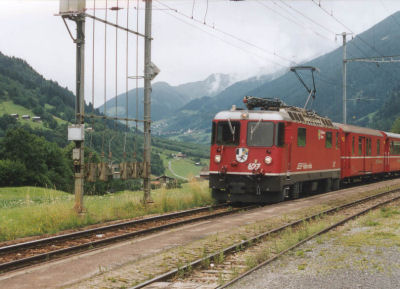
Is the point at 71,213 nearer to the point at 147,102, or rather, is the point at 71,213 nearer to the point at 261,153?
the point at 147,102

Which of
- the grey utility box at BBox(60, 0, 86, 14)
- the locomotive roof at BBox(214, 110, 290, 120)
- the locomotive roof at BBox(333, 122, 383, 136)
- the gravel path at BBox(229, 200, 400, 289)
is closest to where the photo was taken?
the gravel path at BBox(229, 200, 400, 289)

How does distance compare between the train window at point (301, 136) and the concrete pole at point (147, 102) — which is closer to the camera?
the concrete pole at point (147, 102)

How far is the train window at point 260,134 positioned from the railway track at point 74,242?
3769 mm

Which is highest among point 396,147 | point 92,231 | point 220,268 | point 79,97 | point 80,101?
point 79,97

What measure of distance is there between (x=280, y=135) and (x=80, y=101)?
22.4ft

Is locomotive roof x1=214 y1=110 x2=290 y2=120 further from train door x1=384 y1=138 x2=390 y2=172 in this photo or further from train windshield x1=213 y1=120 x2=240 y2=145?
train door x1=384 y1=138 x2=390 y2=172

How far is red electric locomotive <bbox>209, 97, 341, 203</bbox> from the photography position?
16.7 meters

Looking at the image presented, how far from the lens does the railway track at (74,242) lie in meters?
8.86

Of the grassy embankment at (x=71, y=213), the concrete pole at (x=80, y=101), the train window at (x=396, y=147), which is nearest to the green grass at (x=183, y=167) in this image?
the train window at (x=396, y=147)

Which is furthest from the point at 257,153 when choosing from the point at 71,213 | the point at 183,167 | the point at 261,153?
the point at 183,167

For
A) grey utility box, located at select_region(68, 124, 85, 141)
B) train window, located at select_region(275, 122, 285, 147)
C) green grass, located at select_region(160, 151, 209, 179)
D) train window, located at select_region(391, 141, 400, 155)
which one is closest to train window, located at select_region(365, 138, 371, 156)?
train window, located at select_region(391, 141, 400, 155)

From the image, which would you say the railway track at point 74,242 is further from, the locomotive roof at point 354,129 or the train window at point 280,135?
the locomotive roof at point 354,129

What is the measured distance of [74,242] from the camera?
34.7 feet

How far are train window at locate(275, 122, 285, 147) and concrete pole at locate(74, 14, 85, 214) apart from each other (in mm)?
6581
